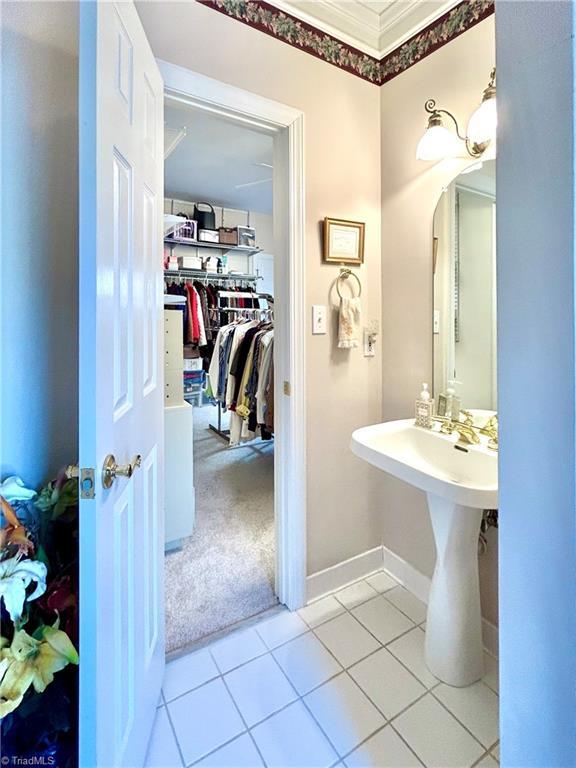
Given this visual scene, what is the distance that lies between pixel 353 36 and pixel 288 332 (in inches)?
54.9

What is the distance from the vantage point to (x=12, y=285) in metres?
0.85

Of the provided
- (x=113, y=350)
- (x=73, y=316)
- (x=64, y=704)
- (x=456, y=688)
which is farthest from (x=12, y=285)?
(x=456, y=688)

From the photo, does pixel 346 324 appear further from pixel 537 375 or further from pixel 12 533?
pixel 12 533

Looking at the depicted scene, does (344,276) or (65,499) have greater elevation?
(344,276)

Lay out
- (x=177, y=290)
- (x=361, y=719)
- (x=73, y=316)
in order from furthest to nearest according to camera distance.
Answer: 1. (x=177, y=290)
2. (x=361, y=719)
3. (x=73, y=316)

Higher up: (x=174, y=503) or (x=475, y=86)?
(x=475, y=86)

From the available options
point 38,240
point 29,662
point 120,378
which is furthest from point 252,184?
point 29,662

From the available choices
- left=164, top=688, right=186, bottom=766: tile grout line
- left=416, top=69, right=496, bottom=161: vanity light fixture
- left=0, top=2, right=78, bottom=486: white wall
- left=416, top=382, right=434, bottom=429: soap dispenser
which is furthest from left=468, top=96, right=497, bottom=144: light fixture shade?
left=164, top=688, right=186, bottom=766: tile grout line

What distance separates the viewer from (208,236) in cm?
447

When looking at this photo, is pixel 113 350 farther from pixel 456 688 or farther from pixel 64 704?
pixel 456 688

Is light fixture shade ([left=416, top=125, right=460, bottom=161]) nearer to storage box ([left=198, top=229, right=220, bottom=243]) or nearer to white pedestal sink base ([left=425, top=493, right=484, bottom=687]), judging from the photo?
white pedestal sink base ([left=425, top=493, right=484, bottom=687])

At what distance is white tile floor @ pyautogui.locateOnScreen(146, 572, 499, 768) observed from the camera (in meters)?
1.10

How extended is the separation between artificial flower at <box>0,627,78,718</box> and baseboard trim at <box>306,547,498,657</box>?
119cm

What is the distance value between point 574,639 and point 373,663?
1.14 m
